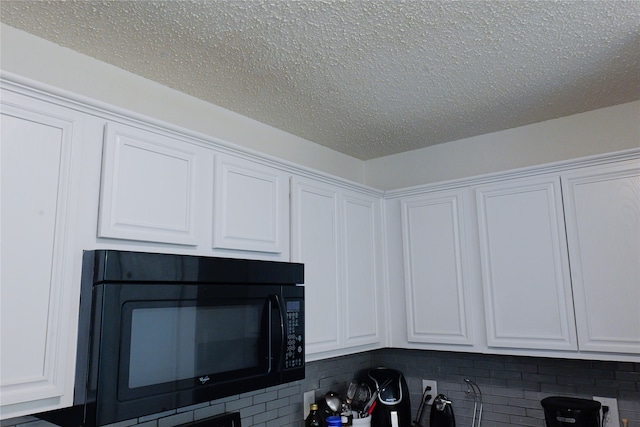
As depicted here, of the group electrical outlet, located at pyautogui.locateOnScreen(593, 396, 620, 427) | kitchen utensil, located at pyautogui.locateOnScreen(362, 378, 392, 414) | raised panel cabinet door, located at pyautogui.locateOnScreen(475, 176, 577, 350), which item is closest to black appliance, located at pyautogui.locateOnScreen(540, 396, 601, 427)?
electrical outlet, located at pyautogui.locateOnScreen(593, 396, 620, 427)

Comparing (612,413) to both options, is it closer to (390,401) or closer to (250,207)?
(390,401)

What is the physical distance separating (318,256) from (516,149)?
4.08ft

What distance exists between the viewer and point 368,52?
1710 mm

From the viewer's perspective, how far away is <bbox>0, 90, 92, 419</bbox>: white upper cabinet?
3.74ft

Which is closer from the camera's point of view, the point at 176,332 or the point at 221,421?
the point at 176,332

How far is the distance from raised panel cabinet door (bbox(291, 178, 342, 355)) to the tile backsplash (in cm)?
43

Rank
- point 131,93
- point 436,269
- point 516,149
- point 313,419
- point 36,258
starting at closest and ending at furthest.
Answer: point 36,258 < point 131,93 < point 313,419 < point 436,269 < point 516,149

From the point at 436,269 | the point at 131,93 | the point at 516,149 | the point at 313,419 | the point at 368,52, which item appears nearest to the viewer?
the point at 368,52

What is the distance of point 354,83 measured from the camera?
6.43 feet

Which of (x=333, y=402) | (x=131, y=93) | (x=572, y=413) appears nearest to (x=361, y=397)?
(x=333, y=402)

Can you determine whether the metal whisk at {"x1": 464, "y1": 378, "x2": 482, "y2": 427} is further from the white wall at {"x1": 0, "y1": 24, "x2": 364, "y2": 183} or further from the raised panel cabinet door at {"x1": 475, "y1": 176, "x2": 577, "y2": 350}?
the white wall at {"x1": 0, "y1": 24, "x2": 364, "y2": 183}

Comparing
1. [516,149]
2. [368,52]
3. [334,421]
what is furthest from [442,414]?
[368,52]

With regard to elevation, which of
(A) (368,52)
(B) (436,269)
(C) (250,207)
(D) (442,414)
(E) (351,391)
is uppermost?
(A) (368,52)

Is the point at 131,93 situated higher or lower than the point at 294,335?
higher
